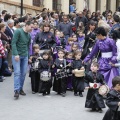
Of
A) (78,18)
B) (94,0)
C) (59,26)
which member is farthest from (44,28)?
(94,0)

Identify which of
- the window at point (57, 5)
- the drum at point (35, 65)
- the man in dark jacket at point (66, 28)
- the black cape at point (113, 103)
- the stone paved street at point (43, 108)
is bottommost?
the stone paved street at point (43, 108)

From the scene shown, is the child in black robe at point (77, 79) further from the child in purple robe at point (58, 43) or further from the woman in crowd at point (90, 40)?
the woman in crowd at point (90, 40)

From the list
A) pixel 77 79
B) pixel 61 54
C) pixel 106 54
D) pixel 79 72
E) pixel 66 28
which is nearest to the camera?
pixel 106 54

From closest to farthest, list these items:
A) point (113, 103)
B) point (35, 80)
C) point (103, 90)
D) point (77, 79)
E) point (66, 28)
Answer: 1. point (113, 103)
2. point (103, 90)
3. point (77, 79)
4. point (35, 80)
5. point (66, 28)

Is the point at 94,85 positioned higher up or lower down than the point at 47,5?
lower down

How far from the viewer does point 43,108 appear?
28.0ft

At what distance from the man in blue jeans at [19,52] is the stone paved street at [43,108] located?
0.42 meters

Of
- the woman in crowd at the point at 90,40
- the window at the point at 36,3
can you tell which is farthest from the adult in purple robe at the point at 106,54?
the window at the point at 36,3

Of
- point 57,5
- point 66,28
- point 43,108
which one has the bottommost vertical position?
point 43,108

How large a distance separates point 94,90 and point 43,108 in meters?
1.14

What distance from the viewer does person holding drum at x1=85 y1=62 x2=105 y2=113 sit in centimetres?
819

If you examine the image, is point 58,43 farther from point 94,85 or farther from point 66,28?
point 94,85

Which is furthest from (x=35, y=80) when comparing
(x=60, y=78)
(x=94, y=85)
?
(x=94, y=85)

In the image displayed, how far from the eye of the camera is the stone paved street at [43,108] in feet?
25.7
